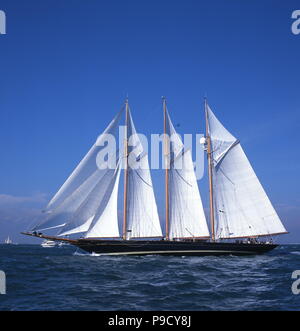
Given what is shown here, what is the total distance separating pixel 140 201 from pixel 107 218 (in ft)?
15.5

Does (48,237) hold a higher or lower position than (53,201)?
lower

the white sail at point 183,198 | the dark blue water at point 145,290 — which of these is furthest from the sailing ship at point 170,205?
the dark blue water at point 145,290

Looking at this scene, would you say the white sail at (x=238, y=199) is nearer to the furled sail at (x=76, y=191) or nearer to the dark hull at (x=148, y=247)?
the dark hull at (x=148, y=247)

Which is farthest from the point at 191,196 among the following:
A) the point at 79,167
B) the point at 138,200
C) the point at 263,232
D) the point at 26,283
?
the point at 26,283

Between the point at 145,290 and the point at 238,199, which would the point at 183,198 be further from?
the point at 145,290

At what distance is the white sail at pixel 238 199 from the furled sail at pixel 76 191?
1580cm

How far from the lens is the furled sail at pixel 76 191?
35.2m

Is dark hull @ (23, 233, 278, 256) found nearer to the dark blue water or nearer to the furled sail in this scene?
the furled sail

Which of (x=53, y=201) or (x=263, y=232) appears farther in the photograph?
(x=263, y=232)

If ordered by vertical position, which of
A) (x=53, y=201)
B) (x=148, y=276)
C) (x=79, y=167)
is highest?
(x=79, y=167)

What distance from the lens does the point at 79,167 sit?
36.2m

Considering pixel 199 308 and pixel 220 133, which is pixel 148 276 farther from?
pixel 220 133

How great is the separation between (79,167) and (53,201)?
4.27m

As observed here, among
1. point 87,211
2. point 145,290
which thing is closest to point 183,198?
point 87,211
